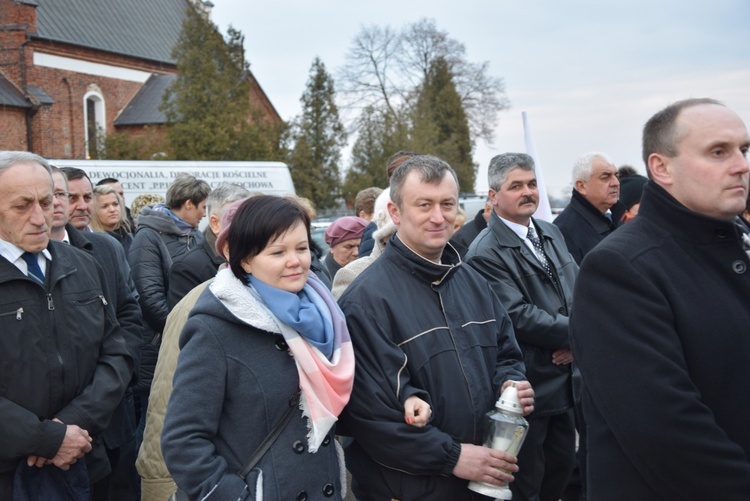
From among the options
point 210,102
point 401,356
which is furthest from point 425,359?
point 210,102

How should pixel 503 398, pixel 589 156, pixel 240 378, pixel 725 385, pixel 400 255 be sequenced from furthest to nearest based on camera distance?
pixel 589 156, pixel 400 255, pixel 503 398, pixel 240 378, pixel 725 385

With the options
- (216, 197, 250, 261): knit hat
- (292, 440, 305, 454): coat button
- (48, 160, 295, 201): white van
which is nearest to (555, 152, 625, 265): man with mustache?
(216, 197, 250, 261): knit hat

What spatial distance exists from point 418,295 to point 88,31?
4116 cm

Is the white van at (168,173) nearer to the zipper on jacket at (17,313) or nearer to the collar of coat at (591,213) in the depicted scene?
the collar of coat at (591,213)

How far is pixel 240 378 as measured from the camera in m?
2.66

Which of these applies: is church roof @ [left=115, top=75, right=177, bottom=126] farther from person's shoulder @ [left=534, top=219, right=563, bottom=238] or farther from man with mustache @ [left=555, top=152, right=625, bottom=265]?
person's shoulder @ [left=534, top=219, right=563, bottom=238]

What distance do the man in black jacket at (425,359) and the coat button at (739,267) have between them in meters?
1.00

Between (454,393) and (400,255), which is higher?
(400,255)

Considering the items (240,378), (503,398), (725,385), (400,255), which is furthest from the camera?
(400,255)

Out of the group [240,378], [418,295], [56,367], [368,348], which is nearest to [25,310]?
[56,367]

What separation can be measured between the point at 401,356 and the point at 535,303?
1.56 m

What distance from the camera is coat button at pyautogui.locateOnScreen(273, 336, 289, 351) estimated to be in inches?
108

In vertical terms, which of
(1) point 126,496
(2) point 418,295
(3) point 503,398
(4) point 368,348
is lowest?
(1) point 126,496

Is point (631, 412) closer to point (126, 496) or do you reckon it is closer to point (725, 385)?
point (725, 385)
